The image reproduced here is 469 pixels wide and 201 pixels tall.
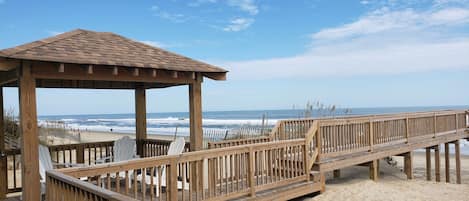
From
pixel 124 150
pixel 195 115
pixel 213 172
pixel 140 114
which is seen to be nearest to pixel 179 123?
pixel 140 114

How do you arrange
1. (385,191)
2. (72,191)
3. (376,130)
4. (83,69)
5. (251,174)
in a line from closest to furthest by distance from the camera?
(72,191), (83,69), (251,174), (385,191), (376,130)

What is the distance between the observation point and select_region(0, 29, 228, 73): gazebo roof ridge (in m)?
5.04

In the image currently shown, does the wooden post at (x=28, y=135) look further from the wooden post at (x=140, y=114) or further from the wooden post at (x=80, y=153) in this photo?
the wooden post at (x=140, y=114)

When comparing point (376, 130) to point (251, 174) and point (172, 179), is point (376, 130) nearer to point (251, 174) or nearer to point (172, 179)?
point (251, 174)

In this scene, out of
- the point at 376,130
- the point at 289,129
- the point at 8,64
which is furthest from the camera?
the point at 376,130

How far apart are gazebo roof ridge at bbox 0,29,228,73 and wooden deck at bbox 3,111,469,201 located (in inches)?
63.5

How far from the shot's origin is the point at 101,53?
5906 mm

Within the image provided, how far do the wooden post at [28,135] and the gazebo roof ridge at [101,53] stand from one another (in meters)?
0.29

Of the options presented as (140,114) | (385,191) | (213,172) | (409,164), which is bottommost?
(385,191)

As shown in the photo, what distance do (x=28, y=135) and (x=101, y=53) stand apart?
1.69 m

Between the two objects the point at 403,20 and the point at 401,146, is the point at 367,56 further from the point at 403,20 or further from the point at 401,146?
the point at 401,146

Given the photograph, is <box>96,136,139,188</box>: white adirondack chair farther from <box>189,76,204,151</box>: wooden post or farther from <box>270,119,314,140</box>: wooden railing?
<box>270,119,314,140</box>: wooden railing

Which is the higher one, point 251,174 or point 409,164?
point 251,174

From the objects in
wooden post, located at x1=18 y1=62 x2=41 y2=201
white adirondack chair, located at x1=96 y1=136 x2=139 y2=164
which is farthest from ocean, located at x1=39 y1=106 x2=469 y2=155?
wooden post, located at x1=18 y1=62 x2=41 y2=201
